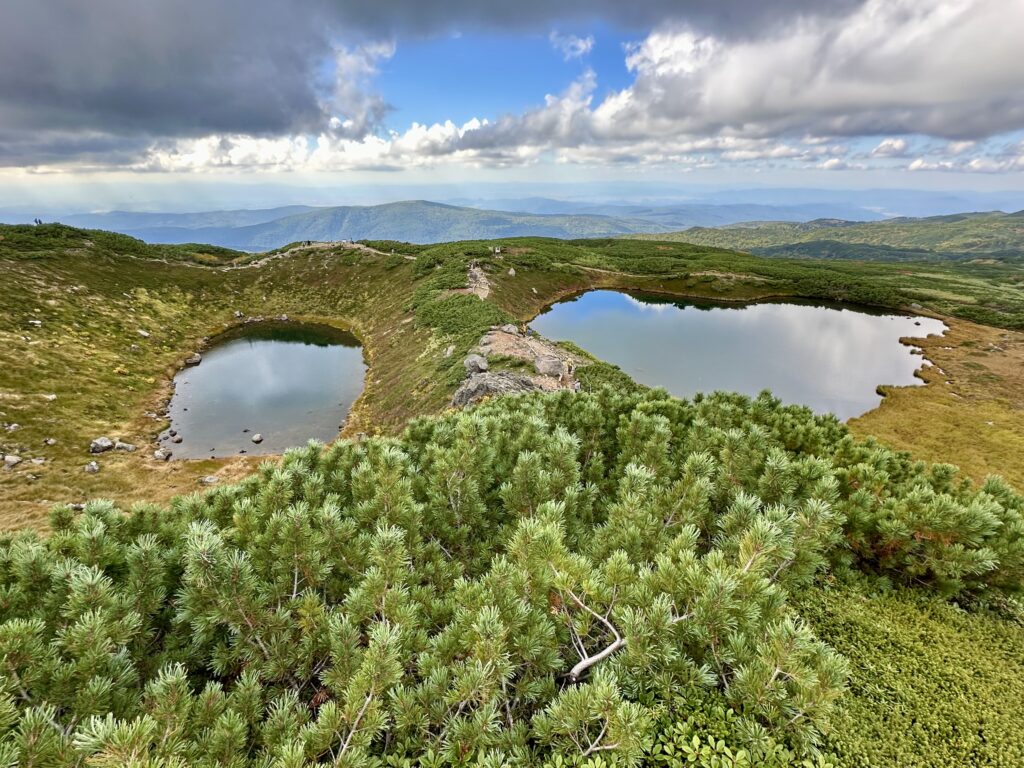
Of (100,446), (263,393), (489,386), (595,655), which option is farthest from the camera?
(263,393)

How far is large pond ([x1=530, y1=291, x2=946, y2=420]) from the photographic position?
50.0m

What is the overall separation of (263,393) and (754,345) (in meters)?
65.9

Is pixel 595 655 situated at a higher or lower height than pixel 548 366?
higher

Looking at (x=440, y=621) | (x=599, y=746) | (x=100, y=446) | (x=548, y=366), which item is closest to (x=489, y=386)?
→ (x=548, y=366)

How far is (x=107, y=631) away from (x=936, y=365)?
79845 millimetres

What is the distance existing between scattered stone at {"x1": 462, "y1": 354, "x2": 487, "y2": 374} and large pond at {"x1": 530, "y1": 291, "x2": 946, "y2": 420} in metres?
19.5

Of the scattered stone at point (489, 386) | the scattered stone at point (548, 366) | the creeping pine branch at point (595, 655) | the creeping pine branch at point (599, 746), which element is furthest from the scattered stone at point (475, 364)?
the creeping pine branch at point (599, 746)

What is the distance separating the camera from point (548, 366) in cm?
3719

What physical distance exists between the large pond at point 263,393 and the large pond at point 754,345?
30901mm

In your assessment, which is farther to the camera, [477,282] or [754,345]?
[477,282]

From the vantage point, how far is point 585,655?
4738mm

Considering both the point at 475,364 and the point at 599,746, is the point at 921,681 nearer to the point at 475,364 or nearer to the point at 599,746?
the point at 599,746

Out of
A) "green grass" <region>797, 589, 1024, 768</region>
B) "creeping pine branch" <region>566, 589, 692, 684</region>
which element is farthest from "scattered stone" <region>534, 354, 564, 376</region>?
"creeping pine branch" <region>566, 589, 692, 684</region>

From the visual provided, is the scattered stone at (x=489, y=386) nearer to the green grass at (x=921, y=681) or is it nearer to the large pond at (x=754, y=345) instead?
the large pond at (x=754, y=345)
